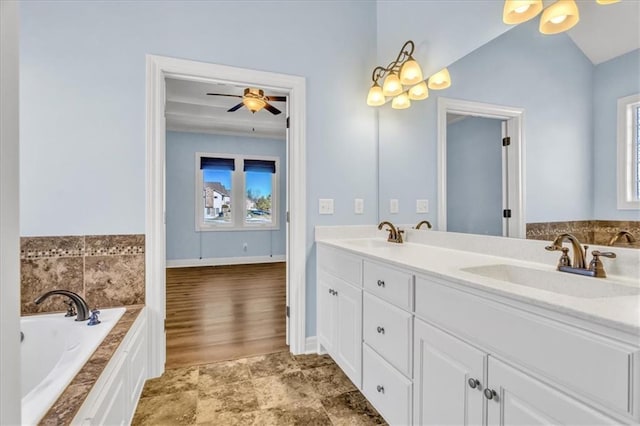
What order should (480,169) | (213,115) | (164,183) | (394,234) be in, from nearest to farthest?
(480,169) < (164,183) < (394,234) < (213,115)

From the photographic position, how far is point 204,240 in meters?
5.95

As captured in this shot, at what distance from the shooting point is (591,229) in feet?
4.01

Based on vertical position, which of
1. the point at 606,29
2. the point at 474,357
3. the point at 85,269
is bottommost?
the point at 474,357

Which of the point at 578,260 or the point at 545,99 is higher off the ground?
the point at 545,99

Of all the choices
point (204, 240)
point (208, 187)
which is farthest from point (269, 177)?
point (204, 240)

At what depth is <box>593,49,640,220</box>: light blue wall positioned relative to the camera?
1122 mm

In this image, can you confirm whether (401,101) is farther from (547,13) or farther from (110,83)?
(110,83)

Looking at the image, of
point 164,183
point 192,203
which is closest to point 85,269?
point 164,183

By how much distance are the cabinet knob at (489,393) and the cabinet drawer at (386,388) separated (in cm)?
41

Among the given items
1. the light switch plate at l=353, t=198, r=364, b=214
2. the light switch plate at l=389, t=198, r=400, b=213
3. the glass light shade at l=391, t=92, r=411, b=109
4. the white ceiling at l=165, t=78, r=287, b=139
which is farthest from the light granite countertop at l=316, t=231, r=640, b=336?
the white ceiling at l=165, t=78, r=287, b=139

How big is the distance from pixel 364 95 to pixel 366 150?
0.46 meters

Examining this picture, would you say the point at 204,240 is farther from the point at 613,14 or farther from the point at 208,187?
the point at 613,14

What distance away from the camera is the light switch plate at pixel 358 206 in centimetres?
254

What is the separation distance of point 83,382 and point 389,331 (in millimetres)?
1194
